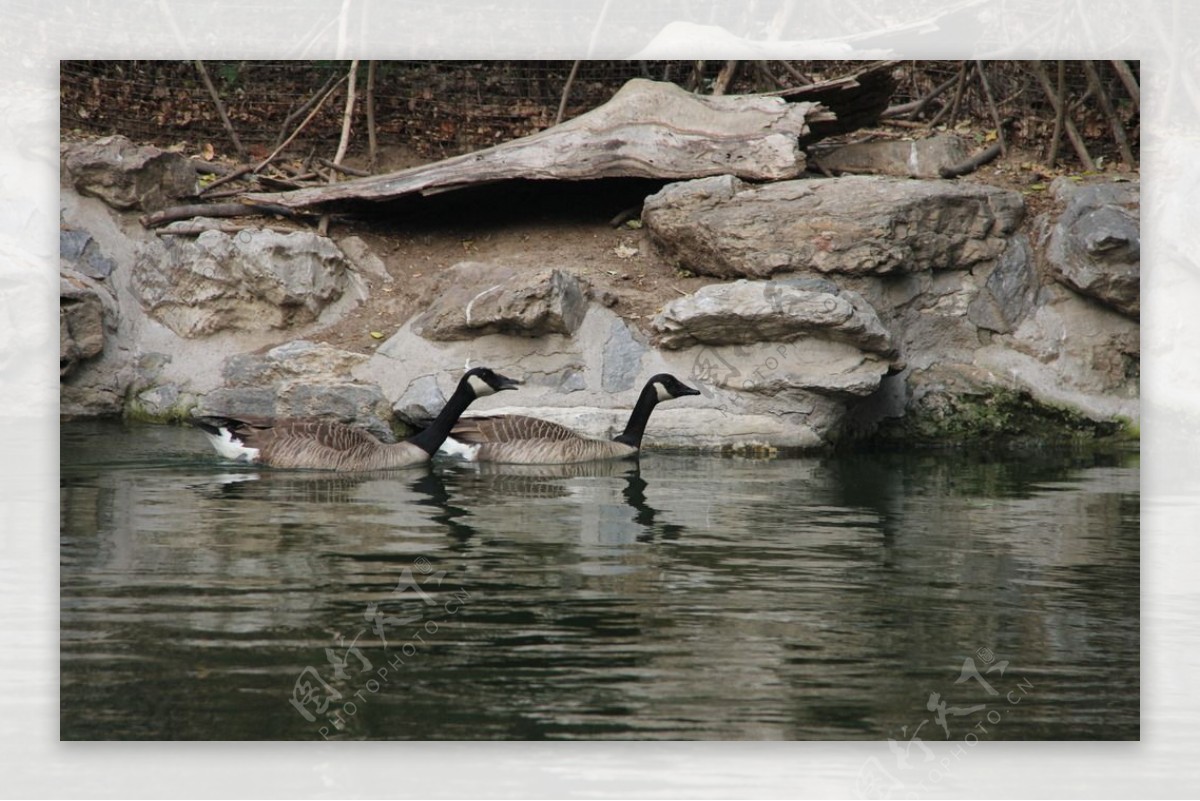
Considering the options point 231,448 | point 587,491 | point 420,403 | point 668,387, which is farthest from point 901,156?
point 231,448

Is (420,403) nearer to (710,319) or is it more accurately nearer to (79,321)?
(710,319)

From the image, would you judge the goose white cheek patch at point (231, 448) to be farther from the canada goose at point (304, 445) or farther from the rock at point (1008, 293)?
the rock at point (1008, 293)

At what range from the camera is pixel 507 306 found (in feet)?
39.1

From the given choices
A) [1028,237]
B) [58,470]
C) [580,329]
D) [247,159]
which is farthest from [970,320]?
[58,470]

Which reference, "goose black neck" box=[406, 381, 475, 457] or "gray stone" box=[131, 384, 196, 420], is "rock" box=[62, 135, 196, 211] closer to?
"gray stone" box=[131, 384, 196, 420]

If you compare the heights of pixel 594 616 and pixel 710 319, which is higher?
pixel 710 319

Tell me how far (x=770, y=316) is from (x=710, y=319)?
430 mm

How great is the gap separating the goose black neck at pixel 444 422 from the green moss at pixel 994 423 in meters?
3.14

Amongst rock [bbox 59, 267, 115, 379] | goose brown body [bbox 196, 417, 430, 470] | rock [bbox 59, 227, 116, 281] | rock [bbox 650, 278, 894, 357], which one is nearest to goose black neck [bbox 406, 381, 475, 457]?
goose brown body [bbox 196, 417, 430, 470]

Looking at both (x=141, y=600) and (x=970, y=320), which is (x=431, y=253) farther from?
(x=141, y=600)

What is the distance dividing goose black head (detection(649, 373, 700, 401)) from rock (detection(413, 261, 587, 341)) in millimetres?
1028

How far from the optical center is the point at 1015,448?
459 inches

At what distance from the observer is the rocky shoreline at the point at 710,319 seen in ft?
37.7

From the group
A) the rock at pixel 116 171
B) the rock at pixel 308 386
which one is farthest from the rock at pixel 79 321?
the rock at pixel 116 171
